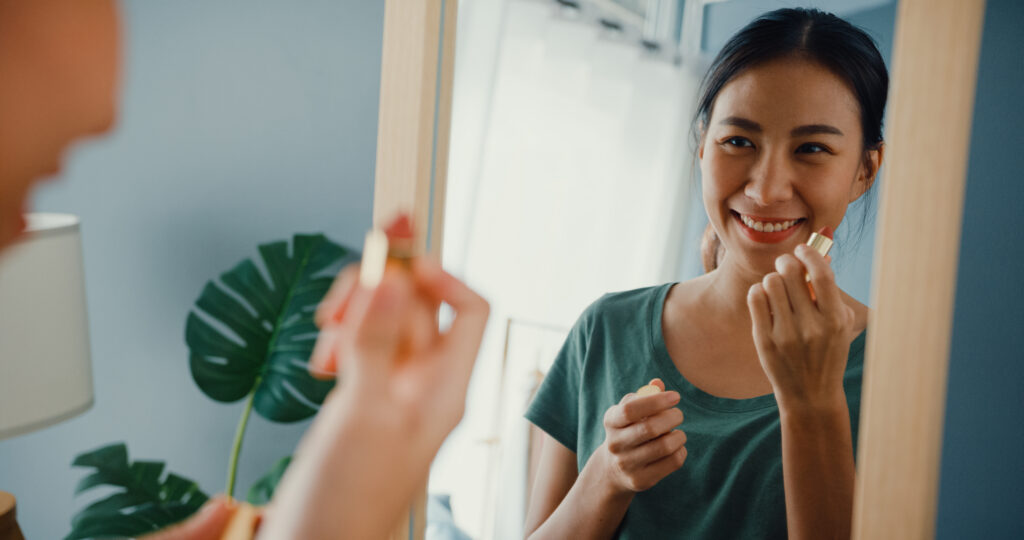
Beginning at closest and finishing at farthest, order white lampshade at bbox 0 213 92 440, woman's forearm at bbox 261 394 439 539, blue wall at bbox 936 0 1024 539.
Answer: woman's forearm at bbox 261 394 439 539 < blue wall at bbox 936 0 1024 539 < white lampshade at bbox 0 213 92 440

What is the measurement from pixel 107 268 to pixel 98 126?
32.5 inches

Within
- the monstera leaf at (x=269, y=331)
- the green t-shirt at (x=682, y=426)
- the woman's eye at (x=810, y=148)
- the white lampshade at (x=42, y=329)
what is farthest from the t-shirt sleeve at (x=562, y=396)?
the white lampshade at (x=42, y=329)

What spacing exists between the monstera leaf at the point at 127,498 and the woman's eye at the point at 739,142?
0.87m

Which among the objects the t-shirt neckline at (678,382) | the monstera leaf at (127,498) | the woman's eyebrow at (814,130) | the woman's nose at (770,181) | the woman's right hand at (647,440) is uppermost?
the woman's eyebrow at (814,130)

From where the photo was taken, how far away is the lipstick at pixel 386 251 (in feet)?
0.94

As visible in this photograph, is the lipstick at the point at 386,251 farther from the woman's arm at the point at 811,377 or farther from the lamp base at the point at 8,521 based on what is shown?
the lamp base at the point at 8,521

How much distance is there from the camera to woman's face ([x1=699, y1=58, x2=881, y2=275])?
39 cm

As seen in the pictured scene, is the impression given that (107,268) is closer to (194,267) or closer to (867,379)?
(194,267)

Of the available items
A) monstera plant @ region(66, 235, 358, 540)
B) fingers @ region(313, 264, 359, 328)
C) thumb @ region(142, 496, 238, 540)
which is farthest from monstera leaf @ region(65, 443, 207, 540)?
fingers @ region(313, 264, 359, 328)

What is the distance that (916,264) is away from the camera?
32cm

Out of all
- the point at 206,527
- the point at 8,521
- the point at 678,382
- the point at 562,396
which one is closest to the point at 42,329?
the point at 8,521

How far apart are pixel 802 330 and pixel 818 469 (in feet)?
0.29

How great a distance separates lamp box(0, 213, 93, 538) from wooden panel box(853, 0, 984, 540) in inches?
Answer: 34.1

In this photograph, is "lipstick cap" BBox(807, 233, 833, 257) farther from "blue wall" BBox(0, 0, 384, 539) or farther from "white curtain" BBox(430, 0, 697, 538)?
"blue wall" BBox(0, 0, 384, 539)
